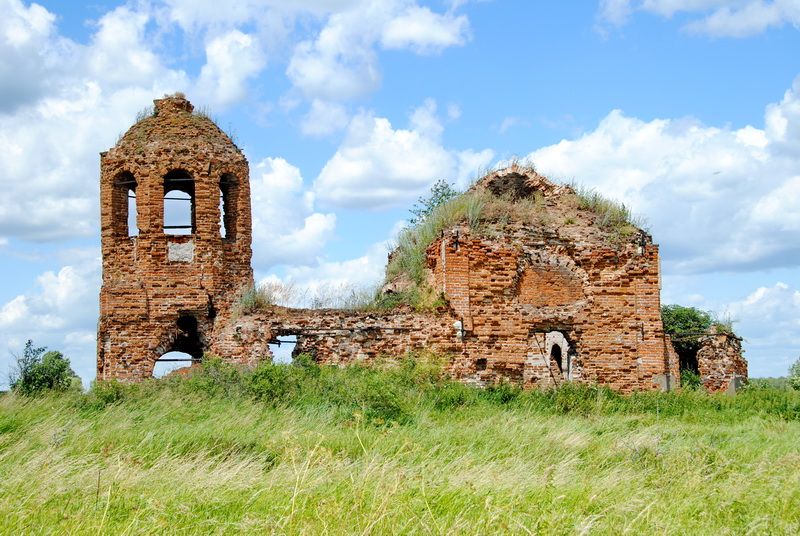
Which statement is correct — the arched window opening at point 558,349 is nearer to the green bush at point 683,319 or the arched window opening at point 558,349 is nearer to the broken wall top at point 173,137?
the green bush at point 683,319

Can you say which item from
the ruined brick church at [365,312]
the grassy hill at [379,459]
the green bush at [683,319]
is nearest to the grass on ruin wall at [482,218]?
the ruined brick church at [365,312]

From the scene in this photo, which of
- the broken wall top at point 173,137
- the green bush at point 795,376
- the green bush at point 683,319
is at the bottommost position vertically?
the green bush at point 795,376

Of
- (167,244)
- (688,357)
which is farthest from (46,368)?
(688,357)

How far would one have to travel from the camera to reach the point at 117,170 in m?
15.8

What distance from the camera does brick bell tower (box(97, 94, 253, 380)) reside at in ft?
49.7

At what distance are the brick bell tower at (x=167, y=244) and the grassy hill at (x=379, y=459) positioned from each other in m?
2.19

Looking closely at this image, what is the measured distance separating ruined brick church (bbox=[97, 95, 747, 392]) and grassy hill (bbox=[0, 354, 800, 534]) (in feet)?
3.90

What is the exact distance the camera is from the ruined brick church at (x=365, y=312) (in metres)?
14.9

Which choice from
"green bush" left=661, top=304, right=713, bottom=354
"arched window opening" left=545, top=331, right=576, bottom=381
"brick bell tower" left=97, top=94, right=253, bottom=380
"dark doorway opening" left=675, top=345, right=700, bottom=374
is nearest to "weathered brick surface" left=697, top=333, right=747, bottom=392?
"dark doorway opening" left=675, top=345, right=700, bottom=374

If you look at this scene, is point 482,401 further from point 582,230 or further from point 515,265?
point 582,230

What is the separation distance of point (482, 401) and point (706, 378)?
22.8 feet

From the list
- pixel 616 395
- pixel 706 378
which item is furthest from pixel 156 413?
pixel 706 378

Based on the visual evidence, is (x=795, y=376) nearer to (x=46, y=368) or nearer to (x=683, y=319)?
(x=683, y=319)

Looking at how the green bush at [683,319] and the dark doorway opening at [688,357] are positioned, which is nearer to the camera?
the dark doorway opening at [688,357]
